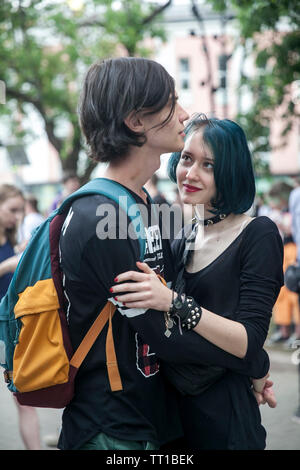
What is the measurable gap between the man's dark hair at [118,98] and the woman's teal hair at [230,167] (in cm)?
25

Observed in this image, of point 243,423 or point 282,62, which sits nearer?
point 243,423

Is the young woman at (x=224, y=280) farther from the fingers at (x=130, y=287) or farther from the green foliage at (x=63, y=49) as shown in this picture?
the green foliage at (x=63, y=49)

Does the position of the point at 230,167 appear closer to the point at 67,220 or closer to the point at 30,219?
the point at 67,220

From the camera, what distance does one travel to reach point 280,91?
8.45m

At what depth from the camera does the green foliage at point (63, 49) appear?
44.6 feet

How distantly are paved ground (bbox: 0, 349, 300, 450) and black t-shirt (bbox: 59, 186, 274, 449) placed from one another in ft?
9.96

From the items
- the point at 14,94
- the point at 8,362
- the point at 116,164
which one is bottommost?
the point at 14,94

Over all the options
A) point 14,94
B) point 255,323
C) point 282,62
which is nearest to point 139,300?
point 255,323

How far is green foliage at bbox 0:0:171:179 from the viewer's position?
44.6 feet

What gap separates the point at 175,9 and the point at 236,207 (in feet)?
92.1

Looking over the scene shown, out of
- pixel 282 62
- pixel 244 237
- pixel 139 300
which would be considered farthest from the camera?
pixel 282 62

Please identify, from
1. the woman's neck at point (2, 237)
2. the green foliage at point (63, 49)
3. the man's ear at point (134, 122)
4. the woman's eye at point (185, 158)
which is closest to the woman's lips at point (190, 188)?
the woman's eye at point (185, 158)

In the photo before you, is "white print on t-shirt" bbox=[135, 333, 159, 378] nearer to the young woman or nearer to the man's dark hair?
the young woman
